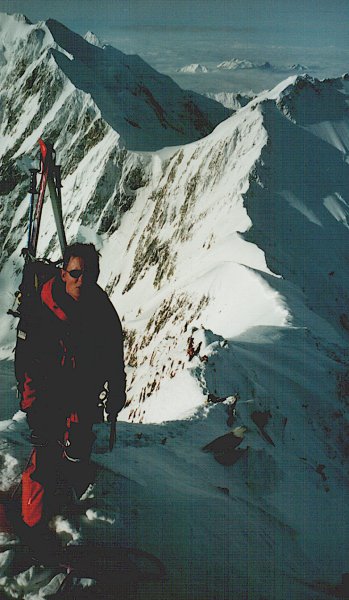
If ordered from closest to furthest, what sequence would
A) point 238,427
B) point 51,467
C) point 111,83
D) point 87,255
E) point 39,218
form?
point 87,255 → point 51,467 → point 39,218 → point 238,427 → point 111,83

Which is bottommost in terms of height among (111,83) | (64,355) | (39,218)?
(64,355)

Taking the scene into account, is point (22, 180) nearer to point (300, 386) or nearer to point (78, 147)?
point (78, 147)

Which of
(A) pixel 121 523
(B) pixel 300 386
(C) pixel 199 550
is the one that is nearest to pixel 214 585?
(C) pixel 199 550

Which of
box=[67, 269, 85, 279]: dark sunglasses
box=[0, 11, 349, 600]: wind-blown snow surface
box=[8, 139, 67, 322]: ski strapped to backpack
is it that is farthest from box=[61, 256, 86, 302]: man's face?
box=[0, 11, 349, 600]: wind-blown snow surface

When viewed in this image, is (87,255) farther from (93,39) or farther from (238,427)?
(93,39)

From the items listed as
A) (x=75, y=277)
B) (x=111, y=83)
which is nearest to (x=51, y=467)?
(x=75, y=277)

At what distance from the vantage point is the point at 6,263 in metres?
92.0

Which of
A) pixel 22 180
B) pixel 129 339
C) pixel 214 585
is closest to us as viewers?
pixel 214 585

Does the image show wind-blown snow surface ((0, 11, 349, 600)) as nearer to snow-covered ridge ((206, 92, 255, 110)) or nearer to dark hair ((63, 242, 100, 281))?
dark hair ((63, 242, 100, 281))

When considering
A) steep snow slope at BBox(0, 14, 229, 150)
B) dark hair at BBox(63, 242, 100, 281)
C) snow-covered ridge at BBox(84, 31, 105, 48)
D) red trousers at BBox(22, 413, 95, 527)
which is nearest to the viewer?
dark hair at BBox(63, 242, 100, 281)

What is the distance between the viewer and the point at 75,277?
580 cm

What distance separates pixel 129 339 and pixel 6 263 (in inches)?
2216

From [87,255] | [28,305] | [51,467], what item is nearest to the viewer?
[87,255]

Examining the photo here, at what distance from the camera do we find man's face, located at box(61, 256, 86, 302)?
5.76 metres
